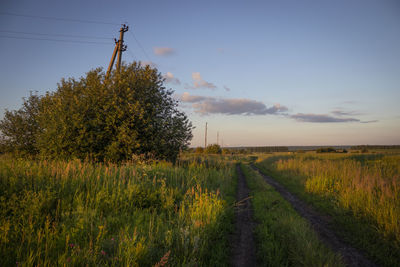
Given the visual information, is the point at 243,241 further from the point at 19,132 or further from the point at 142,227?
the point at 19,132

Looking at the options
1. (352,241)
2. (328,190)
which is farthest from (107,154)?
(328,190)

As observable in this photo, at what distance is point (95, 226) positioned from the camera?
376 cm

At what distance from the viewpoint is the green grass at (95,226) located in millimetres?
2832

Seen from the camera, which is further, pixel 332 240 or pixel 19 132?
pixel 19 132

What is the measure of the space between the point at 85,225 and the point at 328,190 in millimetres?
11209

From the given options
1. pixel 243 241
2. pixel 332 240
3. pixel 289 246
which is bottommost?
pixel 332 240

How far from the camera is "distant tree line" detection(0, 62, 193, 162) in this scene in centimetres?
1145

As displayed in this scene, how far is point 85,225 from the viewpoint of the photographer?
3.77 meters

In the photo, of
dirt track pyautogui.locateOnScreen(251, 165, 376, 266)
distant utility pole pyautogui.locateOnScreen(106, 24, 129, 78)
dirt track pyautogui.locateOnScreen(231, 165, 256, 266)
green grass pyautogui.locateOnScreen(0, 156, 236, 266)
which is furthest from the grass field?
distant utility pole pyautogui.locateOnScreen(106, 24, 129, 78)

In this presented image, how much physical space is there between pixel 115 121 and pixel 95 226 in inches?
356

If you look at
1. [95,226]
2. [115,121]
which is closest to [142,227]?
[95,226]

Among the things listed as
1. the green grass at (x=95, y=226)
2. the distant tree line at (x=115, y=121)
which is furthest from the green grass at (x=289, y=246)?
the distant tree line at (x=115, y=121)

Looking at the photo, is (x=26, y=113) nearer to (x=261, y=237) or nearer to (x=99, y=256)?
(x=99, y=256)

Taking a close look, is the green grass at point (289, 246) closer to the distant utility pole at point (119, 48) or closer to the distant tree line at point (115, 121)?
the distant tree line at point (115, 121)
